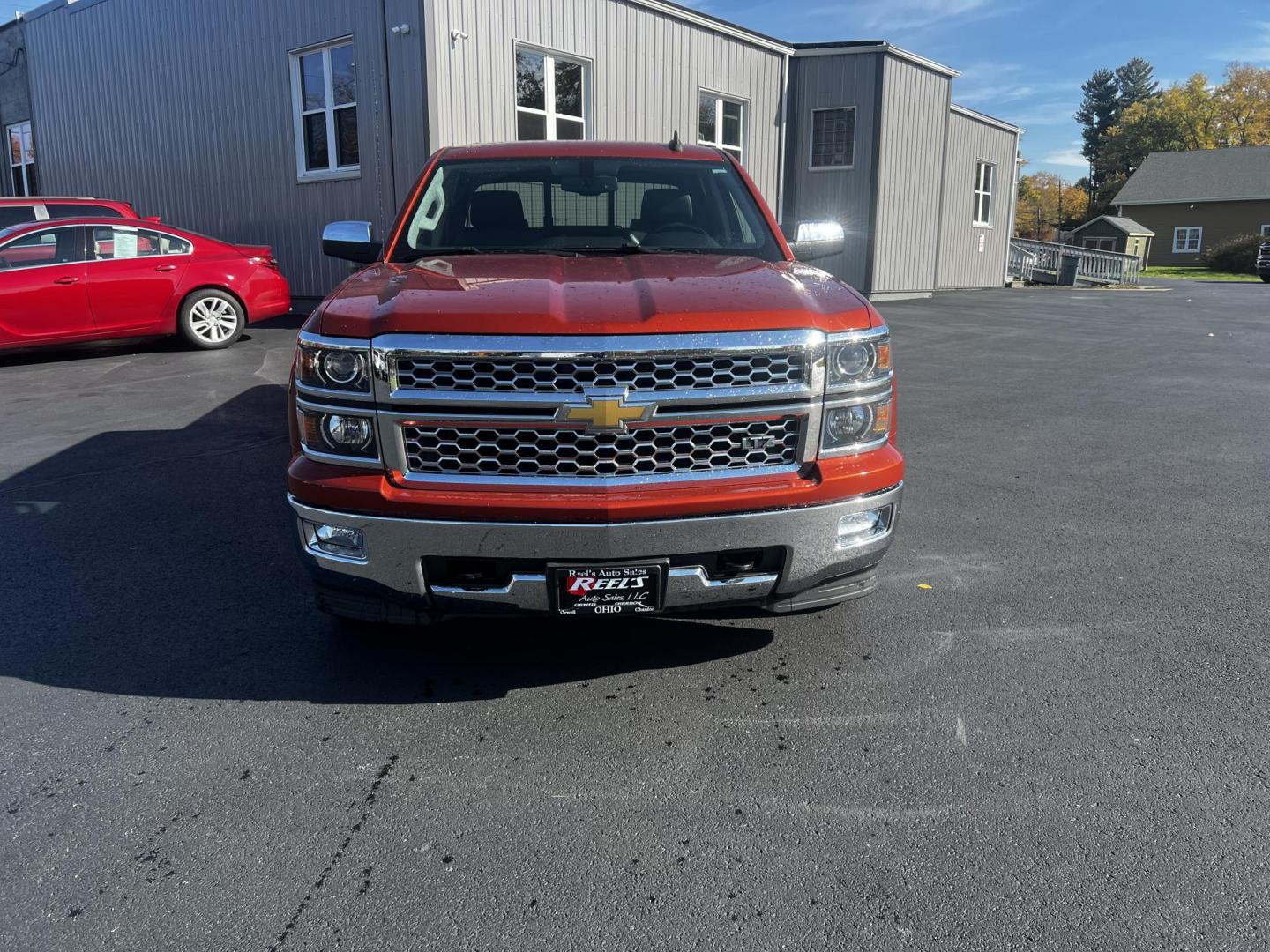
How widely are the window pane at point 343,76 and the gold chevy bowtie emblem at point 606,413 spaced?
12609 mm

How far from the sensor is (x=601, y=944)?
2.03 meters

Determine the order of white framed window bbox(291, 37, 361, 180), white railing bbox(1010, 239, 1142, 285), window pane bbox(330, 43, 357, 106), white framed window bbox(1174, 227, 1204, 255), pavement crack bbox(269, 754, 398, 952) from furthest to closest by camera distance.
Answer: white framed window bbox(1174, 227, 1204, 255) < white railing bbox(1010, 239, 1142, 285) < white framed window bbox(291, 37, 361, 180) < window pane bbox(330, 43, 357, 106) < pavement crack bbox(269, 754, 398, 952)

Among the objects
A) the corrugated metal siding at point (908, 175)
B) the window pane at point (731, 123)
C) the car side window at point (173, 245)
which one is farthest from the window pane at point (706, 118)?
the car side window at point (173, 245)

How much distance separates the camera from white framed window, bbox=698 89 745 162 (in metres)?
17.2

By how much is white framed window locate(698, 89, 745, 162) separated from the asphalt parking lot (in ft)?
45.0

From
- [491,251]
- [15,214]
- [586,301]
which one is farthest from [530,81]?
[586,301]

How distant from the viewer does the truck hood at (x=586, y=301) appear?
2729 millimetres

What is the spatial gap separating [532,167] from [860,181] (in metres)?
16.9

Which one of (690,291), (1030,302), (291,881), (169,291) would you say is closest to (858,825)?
(291,881)

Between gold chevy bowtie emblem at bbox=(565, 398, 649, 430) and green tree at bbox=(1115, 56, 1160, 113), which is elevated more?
green tree at bbox=(1115, 56, 1160, 113)

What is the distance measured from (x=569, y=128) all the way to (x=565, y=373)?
1309 cm

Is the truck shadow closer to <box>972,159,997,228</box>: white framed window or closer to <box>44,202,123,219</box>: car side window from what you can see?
<box>44,202,123,219</box>: car side window

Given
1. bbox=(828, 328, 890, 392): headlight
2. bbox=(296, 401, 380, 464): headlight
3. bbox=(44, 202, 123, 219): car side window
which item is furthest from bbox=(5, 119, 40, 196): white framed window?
bbox=(828, 328, 890, 392): headlight

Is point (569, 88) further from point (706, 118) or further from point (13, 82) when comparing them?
point (13, 82)
